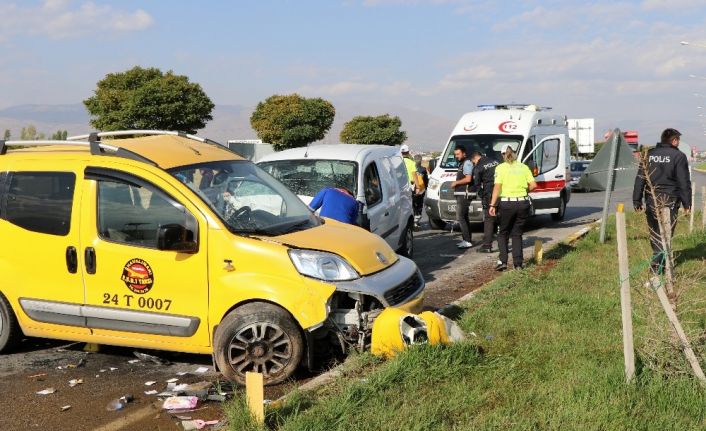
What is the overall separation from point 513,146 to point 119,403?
1247 centimetres

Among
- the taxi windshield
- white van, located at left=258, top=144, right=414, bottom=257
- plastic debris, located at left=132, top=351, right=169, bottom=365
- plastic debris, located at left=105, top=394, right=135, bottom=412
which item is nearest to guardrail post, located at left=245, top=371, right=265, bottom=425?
plastic debris, located at left=105, top=394, right=135, bottom=412

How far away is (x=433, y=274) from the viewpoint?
10984mm

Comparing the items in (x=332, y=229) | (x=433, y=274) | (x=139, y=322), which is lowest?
(x=433, y=274)

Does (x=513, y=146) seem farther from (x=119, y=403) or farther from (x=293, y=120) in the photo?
(x=293, y=120)

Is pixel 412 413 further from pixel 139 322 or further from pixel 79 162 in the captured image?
pixel 79 162

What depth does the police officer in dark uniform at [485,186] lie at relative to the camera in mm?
12586

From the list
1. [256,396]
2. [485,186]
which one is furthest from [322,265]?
[485,186]

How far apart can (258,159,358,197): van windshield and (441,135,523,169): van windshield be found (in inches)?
258

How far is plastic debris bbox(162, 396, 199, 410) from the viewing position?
16.9 feet

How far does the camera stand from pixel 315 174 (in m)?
10.2

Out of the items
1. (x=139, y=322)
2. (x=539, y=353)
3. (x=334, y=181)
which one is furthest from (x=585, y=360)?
(x=334, y=181)

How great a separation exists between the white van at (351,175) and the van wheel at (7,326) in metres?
4.15

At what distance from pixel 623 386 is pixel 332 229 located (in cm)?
276

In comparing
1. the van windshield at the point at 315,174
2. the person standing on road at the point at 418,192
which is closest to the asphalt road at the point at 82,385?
the van windshield at the point at 315,174
